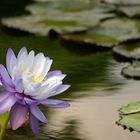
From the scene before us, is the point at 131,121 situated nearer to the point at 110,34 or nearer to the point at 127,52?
the point at 127,52

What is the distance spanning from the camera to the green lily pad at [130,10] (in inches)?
103

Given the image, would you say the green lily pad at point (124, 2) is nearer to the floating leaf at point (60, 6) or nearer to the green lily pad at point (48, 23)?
the floating leaf at point (60, 6)

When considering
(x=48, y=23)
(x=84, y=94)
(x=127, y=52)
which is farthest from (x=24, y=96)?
(x=48, y=23)

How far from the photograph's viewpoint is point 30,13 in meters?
2.79

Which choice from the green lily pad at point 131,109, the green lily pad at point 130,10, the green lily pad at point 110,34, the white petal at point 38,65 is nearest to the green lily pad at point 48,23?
the green lily pad at point 110,34

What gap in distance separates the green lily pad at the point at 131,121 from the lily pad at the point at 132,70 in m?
0.38

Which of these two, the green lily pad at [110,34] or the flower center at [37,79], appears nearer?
the flower center at [37,79]

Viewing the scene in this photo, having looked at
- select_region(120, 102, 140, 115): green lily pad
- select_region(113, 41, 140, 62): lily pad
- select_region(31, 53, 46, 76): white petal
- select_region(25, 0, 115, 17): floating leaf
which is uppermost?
select_region(31, 53, 46, 76): white petal

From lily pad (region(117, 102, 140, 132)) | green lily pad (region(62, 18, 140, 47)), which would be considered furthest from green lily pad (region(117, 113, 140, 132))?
green lily pad (region(62, 18, 140, 47))

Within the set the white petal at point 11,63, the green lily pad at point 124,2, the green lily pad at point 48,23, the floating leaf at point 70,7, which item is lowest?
the green lily pad at point 48,23

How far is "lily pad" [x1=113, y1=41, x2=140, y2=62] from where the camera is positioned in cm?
204

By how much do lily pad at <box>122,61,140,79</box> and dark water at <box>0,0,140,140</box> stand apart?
0.9 inches

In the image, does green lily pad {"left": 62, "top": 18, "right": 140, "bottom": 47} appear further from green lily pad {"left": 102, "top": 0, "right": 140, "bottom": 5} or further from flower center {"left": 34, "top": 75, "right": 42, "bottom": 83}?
flower center {"left": 34, "top": 75, "right": 42, "bottom": 83}

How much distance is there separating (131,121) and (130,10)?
52.6 inches
